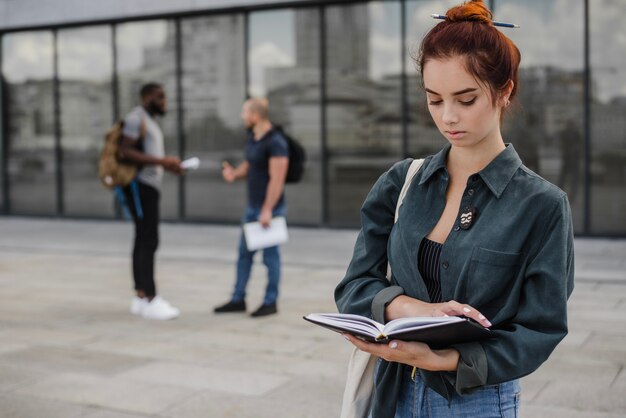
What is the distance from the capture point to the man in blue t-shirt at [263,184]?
709cm

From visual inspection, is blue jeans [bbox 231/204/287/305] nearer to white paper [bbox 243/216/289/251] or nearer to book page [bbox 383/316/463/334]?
white paper [bbox 243/216/289/251]

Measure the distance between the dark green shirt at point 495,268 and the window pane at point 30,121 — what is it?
15024 mm

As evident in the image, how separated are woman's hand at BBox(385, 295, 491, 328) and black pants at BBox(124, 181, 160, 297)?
5.24 meters

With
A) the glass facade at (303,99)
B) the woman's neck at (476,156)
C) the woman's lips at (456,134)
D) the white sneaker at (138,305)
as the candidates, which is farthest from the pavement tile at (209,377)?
the glass facade at (303,99)

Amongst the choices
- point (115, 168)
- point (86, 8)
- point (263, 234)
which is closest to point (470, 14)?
point (263, 234)

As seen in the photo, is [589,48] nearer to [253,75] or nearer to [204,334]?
[253,75]

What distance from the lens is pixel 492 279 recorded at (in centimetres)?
193

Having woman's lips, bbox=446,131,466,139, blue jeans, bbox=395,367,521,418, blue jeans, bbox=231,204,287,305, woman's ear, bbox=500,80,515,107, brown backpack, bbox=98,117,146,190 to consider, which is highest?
woman's ear, bbox=500,80,515,107

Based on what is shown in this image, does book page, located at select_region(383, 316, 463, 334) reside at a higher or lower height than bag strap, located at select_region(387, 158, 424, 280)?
lower

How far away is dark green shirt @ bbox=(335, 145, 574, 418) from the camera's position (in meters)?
1.89

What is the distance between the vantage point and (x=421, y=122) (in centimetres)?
1307

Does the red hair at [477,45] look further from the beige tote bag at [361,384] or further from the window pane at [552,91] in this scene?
the window pane at [552,91]

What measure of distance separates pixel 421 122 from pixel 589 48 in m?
2.56

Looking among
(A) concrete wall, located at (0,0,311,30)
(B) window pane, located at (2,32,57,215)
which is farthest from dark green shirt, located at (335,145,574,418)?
(B) window pane, located at (2,32,57,215)
